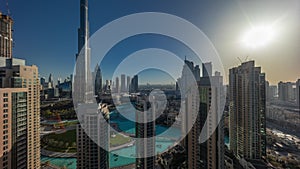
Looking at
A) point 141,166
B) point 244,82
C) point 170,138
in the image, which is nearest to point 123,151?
point 170,138

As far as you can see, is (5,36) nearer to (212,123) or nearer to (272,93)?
(212,123)

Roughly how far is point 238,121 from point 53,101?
8.88 metres

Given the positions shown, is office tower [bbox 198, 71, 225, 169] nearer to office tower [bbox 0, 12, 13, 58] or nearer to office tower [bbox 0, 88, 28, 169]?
office tower [bbox 0, 88, 28, 169]

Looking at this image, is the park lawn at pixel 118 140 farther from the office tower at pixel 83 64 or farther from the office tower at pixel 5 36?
the office tower at pixel 83 64

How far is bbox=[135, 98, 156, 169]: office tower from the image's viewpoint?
213cm

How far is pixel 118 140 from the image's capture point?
496cm

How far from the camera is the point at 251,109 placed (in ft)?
11.9

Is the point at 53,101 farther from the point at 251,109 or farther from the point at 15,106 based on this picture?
the point at 251,109

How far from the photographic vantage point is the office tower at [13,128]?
1614mm

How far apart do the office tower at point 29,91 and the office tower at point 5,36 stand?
55.4 inches

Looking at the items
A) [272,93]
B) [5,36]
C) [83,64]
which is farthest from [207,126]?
[83,64]

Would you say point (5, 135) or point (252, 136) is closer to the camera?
point (5, 135)

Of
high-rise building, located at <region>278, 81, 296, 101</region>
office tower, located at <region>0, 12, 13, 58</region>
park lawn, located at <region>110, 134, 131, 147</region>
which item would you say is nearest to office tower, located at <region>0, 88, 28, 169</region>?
office tower, located at <region>0, 12, 13, 58</region>

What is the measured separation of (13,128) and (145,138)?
4.93 ft
